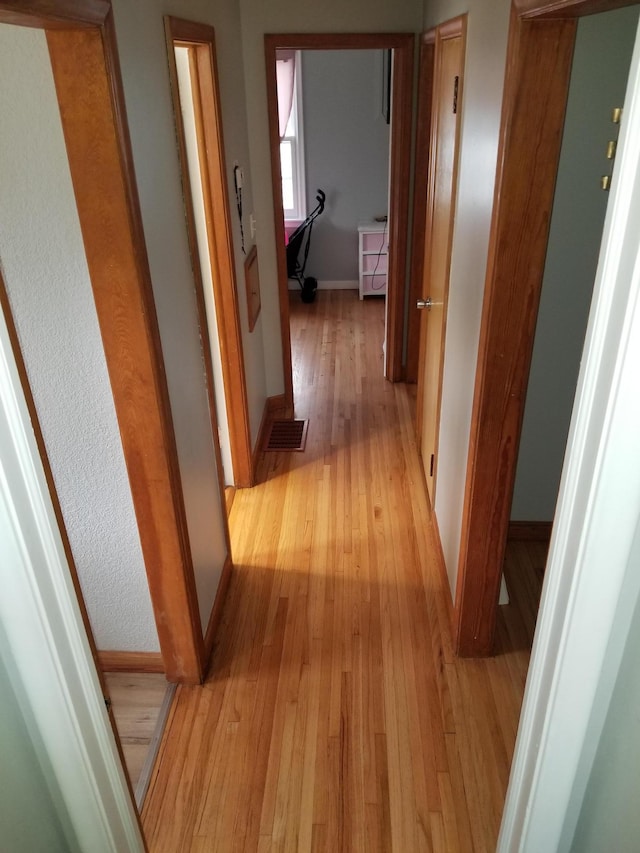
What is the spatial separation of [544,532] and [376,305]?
3.44 meters

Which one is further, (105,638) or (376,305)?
(376,305)

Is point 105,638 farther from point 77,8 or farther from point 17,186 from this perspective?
point 77,8

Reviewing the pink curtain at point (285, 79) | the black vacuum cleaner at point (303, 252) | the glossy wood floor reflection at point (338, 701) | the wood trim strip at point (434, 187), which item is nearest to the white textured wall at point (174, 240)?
the glossy wood floor reflection at point (338, 701)

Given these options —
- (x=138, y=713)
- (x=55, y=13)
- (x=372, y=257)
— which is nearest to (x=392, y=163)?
(x=372, y=257)

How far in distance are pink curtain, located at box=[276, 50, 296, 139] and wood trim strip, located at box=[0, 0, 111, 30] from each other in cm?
417

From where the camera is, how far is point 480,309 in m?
1.89

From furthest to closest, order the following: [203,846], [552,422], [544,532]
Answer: [544,532], [552,422], [203,846]

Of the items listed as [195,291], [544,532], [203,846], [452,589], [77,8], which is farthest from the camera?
[544,532]

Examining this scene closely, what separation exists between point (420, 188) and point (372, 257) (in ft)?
6.95

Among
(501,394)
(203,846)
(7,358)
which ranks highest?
(7,358)

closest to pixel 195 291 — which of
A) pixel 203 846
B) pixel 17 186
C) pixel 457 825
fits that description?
pixel 17 186

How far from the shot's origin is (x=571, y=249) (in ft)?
7.64

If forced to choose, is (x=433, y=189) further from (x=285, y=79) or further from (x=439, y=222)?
(x=285, y=79)

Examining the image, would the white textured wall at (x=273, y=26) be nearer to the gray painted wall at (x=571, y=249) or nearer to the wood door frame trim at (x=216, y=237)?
the wood door frame trim at (x=216, y=237)
